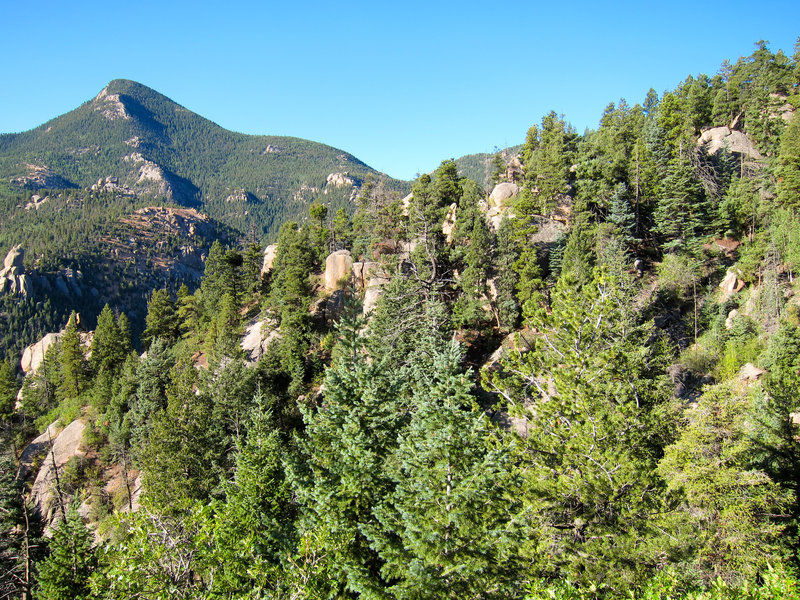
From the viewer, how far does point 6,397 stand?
60000mm

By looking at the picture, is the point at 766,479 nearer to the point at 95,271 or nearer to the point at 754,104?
the point at 754,104

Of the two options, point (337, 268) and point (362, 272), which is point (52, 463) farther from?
point (362, 272)

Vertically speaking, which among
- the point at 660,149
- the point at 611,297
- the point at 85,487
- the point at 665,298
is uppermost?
the point at 660,149

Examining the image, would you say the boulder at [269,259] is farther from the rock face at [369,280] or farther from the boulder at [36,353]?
the boulder at [36,353]

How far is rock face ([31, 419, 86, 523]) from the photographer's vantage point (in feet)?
136

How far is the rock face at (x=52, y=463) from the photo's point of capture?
41344 millimetres

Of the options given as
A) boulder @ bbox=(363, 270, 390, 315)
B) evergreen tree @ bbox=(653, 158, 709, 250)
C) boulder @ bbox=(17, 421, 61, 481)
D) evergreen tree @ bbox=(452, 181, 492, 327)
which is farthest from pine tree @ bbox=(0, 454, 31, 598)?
evergreen tree @ bbox=(653, 158, 709, 250)

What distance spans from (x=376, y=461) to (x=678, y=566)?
9.79 metres

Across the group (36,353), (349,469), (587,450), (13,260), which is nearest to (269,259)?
(349,469)

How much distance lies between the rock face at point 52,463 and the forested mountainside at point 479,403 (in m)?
0.42

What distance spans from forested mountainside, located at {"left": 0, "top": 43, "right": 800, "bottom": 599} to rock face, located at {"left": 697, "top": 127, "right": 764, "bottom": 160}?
16.8 inches

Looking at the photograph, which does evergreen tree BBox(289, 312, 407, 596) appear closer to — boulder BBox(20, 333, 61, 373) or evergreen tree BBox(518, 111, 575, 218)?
evergreen tree BBox(518, 111, 575, 218)

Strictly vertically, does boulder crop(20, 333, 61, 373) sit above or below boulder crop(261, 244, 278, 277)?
below

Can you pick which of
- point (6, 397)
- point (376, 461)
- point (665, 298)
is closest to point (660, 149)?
point (665, 298)
